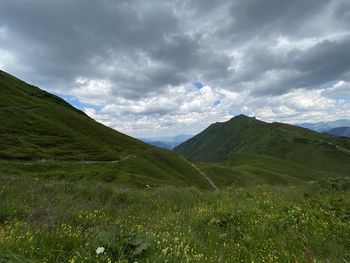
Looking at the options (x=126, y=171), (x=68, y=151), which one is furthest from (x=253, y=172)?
(x=68, y=151)

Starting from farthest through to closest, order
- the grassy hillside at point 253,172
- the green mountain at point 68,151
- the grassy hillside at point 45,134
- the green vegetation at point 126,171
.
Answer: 1. the grassy hillside at point 253,172
2. the grassy hillside at point 45,134
3. the green mountain at point 68,151
4. the green vegetation at point 126,171

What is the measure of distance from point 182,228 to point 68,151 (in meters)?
92.8

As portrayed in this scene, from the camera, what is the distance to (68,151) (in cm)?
9525

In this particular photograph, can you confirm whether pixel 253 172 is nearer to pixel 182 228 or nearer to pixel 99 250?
pixel 182 228

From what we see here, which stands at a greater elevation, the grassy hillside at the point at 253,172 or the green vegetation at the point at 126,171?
the green vegetation at the point at 126,171

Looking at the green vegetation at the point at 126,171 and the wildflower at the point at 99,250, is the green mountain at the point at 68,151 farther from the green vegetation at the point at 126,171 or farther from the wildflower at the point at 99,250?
the wildflower at the point at 99,250

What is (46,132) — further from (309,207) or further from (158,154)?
(309,207)

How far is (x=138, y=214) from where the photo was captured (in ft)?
35.9

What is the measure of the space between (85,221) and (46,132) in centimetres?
10782

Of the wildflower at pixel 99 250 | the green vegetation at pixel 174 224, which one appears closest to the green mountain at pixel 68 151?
the green vegetation at pixel 174 224

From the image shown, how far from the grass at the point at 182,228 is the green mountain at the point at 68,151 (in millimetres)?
54499

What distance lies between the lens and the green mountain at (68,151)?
7419 centimetres

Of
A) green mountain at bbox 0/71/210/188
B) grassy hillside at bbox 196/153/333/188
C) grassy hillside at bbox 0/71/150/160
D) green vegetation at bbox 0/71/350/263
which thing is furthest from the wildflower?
grassy hillside at bbox 0/71/150/160

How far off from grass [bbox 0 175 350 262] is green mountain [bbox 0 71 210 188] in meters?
54.5
